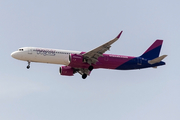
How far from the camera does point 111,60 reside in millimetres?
56969

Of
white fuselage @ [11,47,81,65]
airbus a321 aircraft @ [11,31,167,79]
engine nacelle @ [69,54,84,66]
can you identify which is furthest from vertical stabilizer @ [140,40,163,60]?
white fuselage @ [11,47,81,65]

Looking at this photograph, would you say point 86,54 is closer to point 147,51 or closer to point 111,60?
point 111,60

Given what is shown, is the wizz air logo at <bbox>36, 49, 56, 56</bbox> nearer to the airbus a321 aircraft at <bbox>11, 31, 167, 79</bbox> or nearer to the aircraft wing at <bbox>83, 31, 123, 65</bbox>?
the airbus a321 aircraft at <bbox>11, 31, 167, 79</bbox>

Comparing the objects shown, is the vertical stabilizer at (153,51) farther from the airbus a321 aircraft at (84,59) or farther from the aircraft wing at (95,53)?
the aircraft wing at (95,53)

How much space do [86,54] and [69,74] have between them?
6630 mm

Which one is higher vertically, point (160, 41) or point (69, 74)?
point (160, 41)

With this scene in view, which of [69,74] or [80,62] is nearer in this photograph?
[80,62]

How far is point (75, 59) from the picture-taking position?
54188 millimetres

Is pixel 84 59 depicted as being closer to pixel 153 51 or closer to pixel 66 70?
pixel 66 70

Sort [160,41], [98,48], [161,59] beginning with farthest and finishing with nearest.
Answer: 1. [160,41]
2. [161,59]
3. [98,48]

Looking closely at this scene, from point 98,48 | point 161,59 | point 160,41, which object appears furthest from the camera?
point 160,41

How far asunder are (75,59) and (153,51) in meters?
14.6

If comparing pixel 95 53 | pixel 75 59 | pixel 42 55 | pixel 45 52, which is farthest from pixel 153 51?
pixel 42 55

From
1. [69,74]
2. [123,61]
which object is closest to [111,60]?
[123,61]
